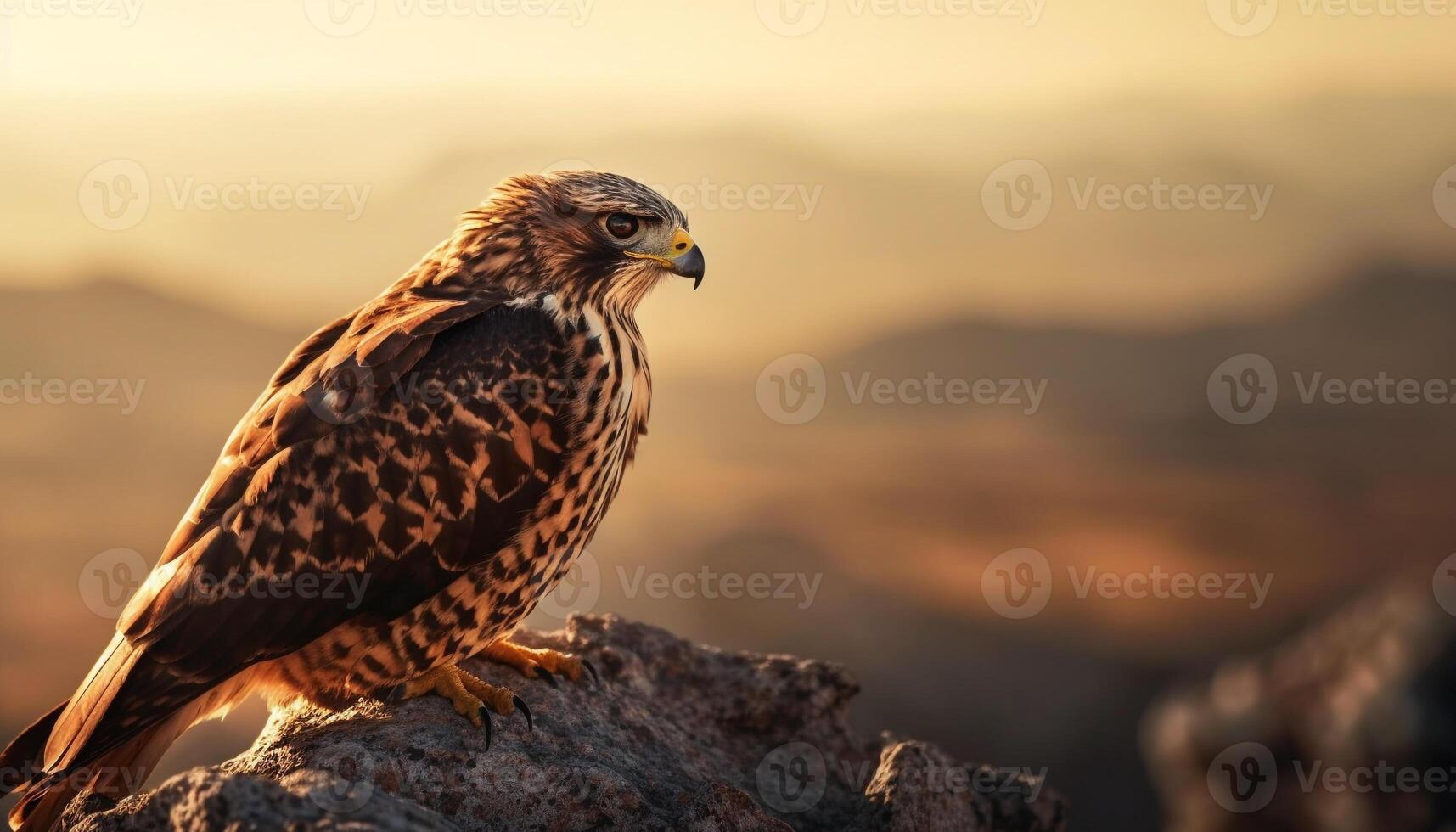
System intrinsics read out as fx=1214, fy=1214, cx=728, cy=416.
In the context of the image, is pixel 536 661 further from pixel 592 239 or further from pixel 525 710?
pixel 592 239

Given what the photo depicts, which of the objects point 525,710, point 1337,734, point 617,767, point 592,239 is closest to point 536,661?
point 525,710

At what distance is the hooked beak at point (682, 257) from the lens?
5.71 metres

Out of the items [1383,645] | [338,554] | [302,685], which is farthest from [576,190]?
[1383,645]

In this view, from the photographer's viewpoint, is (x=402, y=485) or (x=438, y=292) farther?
(x=438, y=292)

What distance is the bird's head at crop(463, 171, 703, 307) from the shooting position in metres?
5.66

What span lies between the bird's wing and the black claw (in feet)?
2.02

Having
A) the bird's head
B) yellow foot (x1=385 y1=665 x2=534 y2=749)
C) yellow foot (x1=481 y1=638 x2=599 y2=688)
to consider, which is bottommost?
yellow foot (x1=385 y1=665 x2=534 y2=749)

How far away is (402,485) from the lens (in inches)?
198

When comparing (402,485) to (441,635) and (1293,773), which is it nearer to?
(441,635)

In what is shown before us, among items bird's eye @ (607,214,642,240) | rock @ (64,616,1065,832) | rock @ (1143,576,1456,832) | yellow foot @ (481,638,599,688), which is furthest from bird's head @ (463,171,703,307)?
rock @ (1143,576,1456,832)

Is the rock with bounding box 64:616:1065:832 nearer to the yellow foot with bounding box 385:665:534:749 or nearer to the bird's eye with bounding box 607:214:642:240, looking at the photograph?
the yellow foot with bounding box 385:665:534:749

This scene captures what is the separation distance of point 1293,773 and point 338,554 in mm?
7733

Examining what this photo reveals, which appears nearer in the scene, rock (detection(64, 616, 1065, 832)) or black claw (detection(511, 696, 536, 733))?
rock (detection(64, 616, 1065, 832))

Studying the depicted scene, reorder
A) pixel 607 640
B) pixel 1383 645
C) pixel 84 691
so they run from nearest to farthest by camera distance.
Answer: pixel 84 691 → pixel 607 640 → pixel 1383 645
